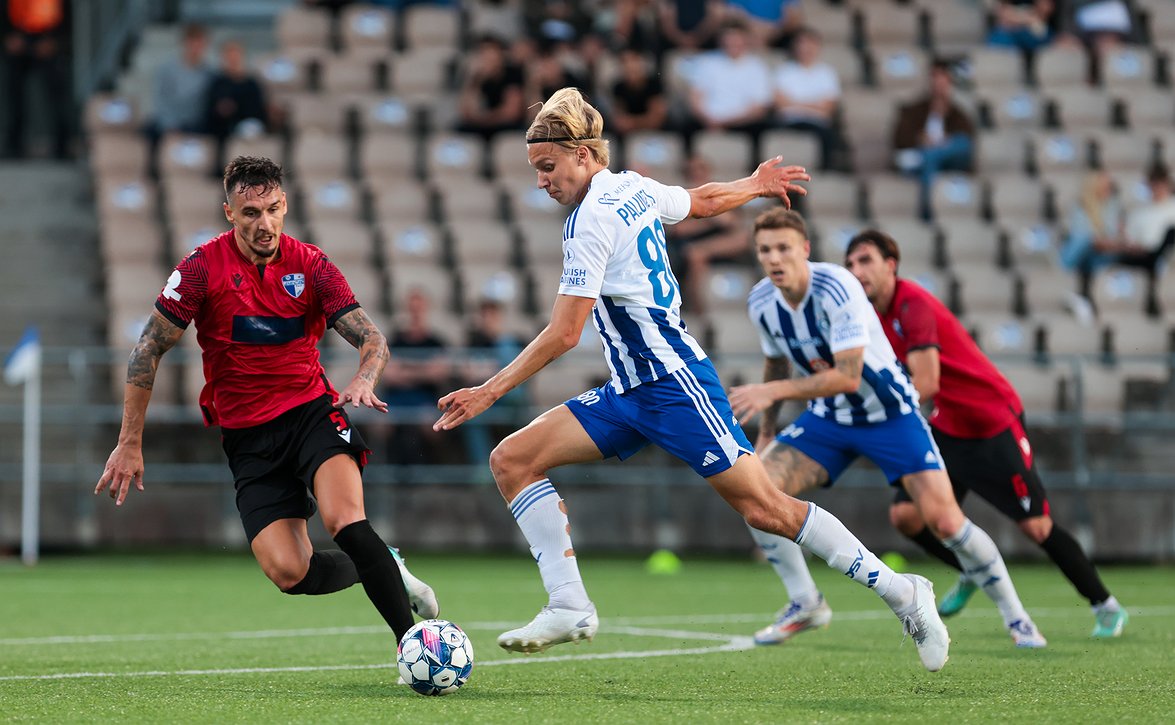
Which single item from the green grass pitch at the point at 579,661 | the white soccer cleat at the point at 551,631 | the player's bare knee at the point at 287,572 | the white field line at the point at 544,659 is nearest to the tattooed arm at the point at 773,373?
the white field line at the point at 544,659

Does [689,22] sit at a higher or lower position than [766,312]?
higher

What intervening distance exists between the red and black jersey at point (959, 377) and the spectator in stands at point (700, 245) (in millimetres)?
6830

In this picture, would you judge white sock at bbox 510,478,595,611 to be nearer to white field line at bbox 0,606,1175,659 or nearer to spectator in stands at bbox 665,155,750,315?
white field line at bbox 0,606,1175,659

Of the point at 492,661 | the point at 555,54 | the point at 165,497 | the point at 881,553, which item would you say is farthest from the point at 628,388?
the point at 555,54

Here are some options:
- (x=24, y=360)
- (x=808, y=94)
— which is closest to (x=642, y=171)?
(x=808, y=94)

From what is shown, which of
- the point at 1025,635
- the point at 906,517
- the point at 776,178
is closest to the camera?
the point at 776,178

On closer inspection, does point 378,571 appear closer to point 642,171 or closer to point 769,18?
point 642,171

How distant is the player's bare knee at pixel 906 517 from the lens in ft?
28.5

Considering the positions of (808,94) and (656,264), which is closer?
(656,264)

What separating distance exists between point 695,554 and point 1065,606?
502 centimetres

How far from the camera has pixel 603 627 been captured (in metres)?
9.05

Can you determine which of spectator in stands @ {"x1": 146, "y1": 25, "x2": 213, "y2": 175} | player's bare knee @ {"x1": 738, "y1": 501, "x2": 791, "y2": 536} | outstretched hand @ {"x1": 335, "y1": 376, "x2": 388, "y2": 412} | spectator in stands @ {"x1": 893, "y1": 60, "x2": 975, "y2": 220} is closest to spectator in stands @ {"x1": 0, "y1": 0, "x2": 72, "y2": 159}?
spectator in stands @ {"x1": 146, "y1": 25, "x2": 213, "y2": 175}

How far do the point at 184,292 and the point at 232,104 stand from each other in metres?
10.9

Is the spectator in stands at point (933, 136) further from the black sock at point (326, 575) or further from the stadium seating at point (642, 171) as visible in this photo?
the black sock at point (326, 575)
